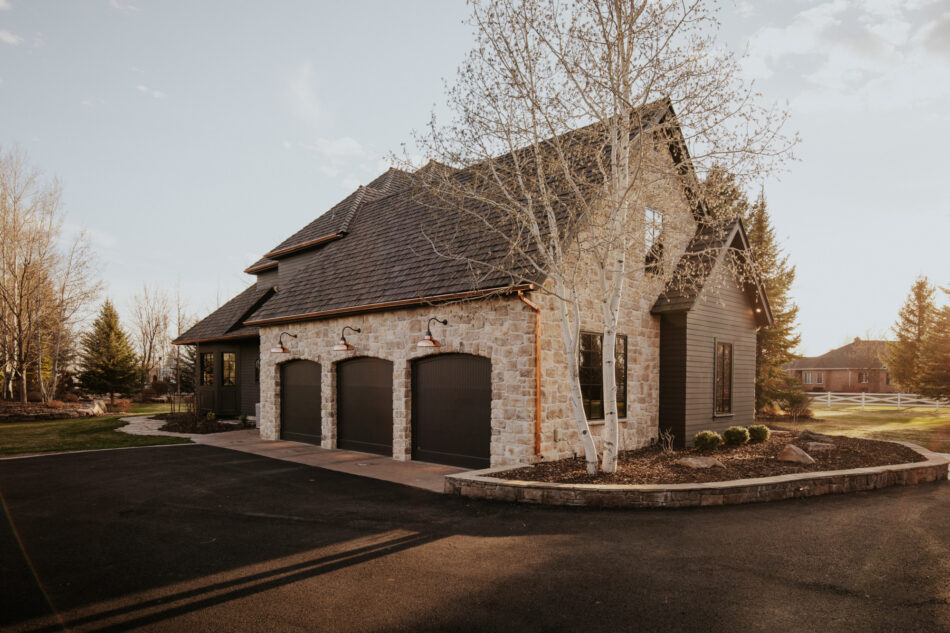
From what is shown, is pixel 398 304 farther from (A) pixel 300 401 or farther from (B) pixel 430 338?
(A) pixel 300 401

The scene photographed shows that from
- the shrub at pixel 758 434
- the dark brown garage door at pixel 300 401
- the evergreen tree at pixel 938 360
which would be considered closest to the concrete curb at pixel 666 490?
the shrub at pixel 758 434

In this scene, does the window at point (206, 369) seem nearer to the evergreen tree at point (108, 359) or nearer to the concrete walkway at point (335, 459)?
the concrete walkway at point (335, 459)

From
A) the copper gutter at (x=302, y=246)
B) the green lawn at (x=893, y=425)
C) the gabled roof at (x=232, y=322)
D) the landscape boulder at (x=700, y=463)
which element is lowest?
the green lawn at (x=893, y=425)

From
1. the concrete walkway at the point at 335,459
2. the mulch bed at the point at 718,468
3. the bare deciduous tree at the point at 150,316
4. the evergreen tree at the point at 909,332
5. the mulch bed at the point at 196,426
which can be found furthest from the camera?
the bare deciduous tree at the point at 150,316

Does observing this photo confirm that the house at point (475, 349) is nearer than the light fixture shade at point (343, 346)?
Yes

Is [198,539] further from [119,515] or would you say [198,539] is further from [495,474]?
[495,474]

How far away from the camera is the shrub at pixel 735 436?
12.2 metres

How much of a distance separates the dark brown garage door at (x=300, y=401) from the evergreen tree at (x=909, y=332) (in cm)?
3382

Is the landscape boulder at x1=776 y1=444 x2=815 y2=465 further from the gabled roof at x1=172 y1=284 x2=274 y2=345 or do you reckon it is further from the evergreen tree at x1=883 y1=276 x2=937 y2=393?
the evergreen tree at x1=883 y1=276 x2=937 y2=393

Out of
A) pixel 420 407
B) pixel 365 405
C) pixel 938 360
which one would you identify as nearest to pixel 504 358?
pixel 420 407

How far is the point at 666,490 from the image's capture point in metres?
7.48

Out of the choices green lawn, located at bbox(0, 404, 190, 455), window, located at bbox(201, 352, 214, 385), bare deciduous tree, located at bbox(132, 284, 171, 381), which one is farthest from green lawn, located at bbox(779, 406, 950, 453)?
bare deciduous tree, located at bbox(132, 284, 171, 381)

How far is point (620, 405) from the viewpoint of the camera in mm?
11500

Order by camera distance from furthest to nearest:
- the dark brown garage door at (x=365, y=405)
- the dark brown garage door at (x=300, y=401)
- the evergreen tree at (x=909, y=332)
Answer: the evergreen tree at (x=909, y=332), the dark brown garage door at (x=300, y=401), the dark brown garage door at (x=365, y=405)
